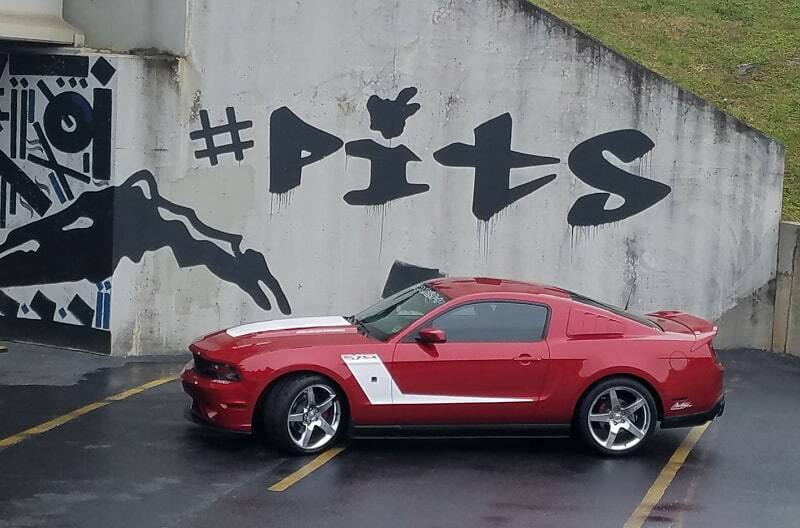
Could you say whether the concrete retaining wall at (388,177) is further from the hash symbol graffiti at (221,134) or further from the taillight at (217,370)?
the taillight at (217,370)

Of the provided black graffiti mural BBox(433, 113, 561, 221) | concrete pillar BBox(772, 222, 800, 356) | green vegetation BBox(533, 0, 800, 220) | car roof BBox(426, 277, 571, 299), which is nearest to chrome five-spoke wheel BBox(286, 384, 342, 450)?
car roof BBox(426, 277, 571, 299)

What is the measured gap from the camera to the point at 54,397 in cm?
1068

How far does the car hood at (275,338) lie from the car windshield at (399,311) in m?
0.15

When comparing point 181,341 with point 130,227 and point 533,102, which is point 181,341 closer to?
point 130,227

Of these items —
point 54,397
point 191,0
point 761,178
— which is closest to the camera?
point 54,397

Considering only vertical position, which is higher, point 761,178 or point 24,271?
point 761,178

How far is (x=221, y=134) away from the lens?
41.2 ft

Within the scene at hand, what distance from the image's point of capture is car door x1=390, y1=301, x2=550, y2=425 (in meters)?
8.80

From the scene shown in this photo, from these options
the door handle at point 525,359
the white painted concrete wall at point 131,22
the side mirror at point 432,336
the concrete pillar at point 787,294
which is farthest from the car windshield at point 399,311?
the concrete pillar at point 787,294

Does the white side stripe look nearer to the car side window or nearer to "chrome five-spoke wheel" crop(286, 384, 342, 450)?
"chrome five-spoke wheel" crop(286, 384, 342, 450)

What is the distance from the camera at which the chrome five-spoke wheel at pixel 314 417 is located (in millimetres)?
8711

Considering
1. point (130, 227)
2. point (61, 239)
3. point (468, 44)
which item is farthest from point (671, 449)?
point (61, 239)

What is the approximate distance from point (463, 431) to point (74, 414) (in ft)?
11.9

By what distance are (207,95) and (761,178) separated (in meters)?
6.59
